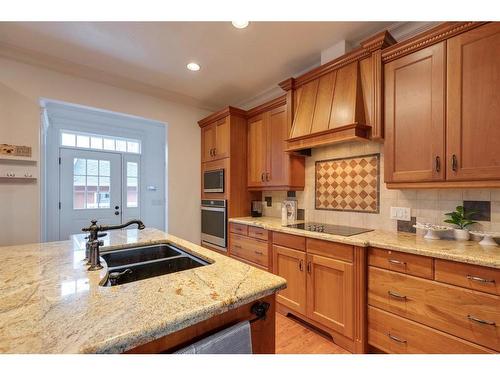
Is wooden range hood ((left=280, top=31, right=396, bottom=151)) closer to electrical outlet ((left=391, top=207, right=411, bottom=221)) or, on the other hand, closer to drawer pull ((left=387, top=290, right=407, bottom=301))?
electrical outlet ((left=391, top=207, right=411, bottom=221))

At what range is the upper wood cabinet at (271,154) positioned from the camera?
8.77ft

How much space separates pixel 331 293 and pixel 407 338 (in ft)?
1.72

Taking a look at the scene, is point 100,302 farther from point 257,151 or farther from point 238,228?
point 257,151

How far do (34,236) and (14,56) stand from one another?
177 cm

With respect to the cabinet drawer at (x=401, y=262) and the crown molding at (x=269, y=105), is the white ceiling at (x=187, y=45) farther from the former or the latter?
the cabinet drawer at (x=401, y=262)

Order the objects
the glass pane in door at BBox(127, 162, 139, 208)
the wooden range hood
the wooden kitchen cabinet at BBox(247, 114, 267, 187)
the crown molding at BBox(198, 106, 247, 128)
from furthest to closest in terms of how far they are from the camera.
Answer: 1. the glass pane in door at BBox(127, 162, 139, 208)
2. the crown molding at BBox(198, 106, 247, 128)
3. the wooden kitchen cabinet at BBox(247, 114, 267, 187)
4. the wooden range hood

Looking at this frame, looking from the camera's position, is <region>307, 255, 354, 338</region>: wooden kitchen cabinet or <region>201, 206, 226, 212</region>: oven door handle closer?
<region>307, 255, 354, 338</region>: wooden kitchen cabinet

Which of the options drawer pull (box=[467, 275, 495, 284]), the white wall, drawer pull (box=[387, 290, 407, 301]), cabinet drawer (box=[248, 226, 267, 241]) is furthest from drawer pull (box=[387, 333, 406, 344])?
the white wall

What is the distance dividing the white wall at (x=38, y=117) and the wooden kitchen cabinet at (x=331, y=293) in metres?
2.08

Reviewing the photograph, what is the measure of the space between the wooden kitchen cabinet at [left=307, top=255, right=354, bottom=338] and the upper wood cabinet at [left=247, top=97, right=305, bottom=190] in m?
1.00

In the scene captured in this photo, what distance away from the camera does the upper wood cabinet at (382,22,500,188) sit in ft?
4.58

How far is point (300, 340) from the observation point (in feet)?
6.33

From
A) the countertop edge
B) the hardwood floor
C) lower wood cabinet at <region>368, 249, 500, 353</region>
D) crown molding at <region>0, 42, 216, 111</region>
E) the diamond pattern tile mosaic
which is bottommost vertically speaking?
the hardwood floor

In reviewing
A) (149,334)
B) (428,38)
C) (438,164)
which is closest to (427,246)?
(438,164)
